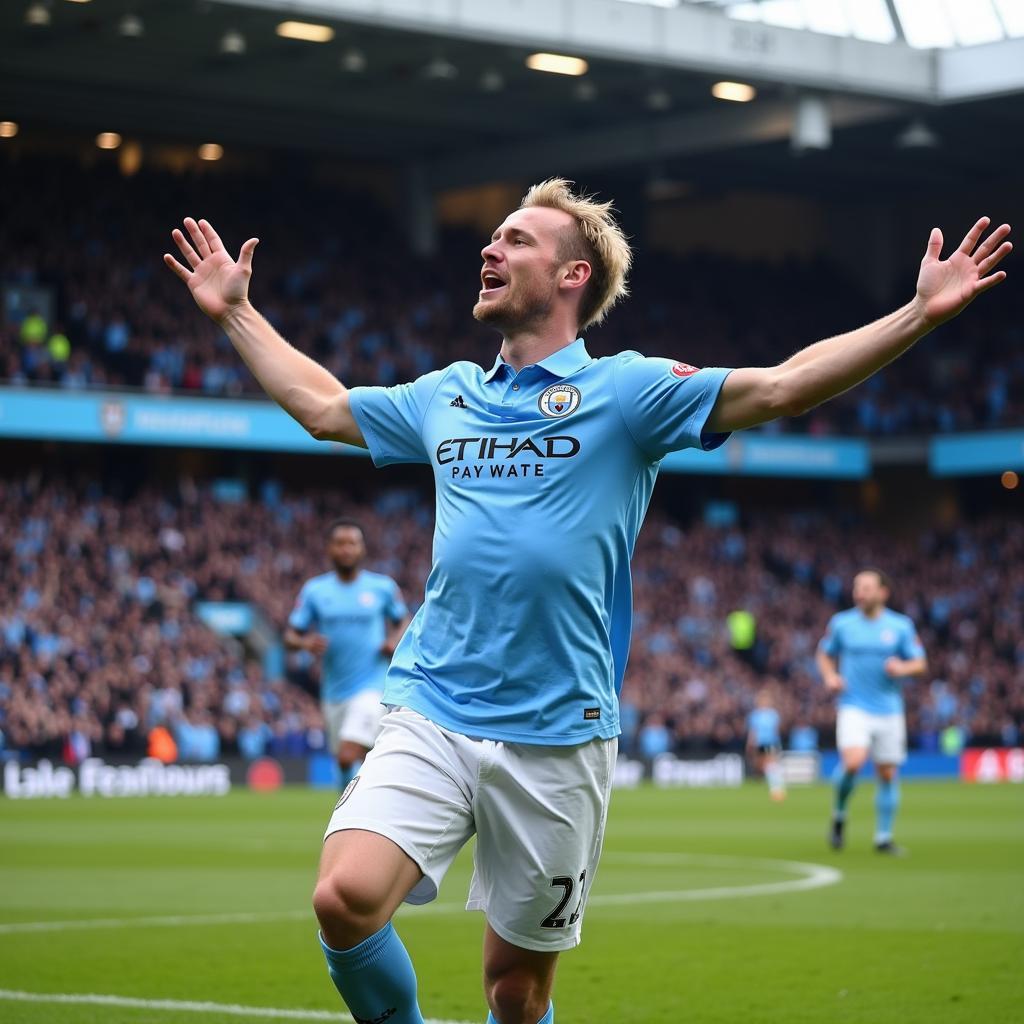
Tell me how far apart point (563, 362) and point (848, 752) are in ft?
40.9

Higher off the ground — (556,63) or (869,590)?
(556,63)

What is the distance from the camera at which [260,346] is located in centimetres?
611

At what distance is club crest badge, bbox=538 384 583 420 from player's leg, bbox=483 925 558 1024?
1.46 metres

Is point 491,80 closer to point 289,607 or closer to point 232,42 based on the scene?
point 232,42

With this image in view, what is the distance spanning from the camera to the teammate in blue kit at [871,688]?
57.0 ft

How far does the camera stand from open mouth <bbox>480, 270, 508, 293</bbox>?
223 inches

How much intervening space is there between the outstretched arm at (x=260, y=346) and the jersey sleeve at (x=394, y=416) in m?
0.07

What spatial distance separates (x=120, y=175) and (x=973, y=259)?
39.9 m

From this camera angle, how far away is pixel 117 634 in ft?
112

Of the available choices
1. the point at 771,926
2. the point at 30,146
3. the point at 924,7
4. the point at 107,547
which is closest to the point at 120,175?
the point at 30,146

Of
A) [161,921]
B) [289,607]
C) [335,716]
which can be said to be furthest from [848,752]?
[289,607]

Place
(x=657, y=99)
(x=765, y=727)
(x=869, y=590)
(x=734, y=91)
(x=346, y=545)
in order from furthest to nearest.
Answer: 1. (x=734, y=91)
2. (x=657, y=99)
3. (x=765, y=727)
4. (x=869, y=590)
5. (x=346, y=545)

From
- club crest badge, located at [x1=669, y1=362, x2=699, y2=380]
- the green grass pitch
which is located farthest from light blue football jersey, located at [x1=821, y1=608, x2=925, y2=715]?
club crest badge, located at [x1=669, y1=362, x2=699, y2=380]

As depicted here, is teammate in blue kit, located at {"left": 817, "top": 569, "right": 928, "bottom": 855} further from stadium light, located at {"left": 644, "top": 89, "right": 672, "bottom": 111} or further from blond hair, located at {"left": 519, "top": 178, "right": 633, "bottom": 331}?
stadium light, located at {"left": 644, "top": 89, "right": 672, "bottom": 111}
